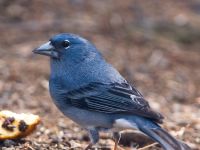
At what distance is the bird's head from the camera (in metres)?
5.14

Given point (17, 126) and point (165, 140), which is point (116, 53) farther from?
point (165, 140)

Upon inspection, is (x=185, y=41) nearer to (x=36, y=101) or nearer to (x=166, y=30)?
(x=166, y=30)

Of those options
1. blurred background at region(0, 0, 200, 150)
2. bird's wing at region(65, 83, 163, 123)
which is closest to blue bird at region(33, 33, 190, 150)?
bird's wing at region(65, 83, 163, 123)

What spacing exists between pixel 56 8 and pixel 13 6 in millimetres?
640

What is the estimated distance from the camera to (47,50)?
5117 mm

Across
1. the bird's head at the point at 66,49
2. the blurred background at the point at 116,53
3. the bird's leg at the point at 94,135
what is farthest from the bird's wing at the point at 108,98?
the blurred background at the point at 116,53

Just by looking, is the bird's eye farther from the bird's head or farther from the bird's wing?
the bird's wing

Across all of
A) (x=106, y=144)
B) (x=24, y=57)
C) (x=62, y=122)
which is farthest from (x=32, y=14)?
(x=106, y=144)

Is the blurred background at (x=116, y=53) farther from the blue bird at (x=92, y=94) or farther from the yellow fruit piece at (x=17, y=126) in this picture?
the blue bird at (x=92, y=94)

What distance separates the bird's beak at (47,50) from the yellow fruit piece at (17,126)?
548mm

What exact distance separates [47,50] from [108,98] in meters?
0.69

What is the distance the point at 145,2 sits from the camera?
32.3 feet

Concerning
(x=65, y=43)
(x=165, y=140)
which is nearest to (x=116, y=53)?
(x=65, y=43)

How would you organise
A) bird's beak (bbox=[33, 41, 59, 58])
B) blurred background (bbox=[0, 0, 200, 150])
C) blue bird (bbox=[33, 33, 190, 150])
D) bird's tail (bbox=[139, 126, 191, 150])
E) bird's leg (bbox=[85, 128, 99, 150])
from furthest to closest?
blurred background (bbox=[0, 0, 200, 150]), bird's beak (bbox=[33, 41, 59, 58]), bird's leg (bbox=[85, 128, 99, 150]), blue bird (bbox=[33, 33, 190, 150]), bird's tail (bbox=[139, 126, 191, 150])
